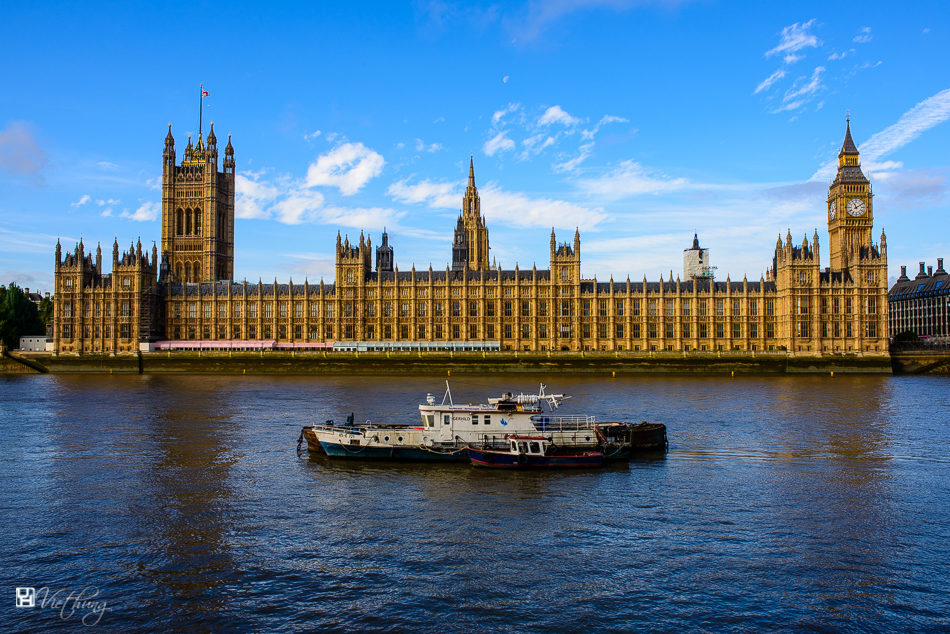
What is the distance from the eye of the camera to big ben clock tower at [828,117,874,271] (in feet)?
399

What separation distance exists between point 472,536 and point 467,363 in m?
87.2

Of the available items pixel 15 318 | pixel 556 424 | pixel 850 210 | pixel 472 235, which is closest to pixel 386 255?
pixel 472 235

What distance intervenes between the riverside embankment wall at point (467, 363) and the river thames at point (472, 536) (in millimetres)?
60325

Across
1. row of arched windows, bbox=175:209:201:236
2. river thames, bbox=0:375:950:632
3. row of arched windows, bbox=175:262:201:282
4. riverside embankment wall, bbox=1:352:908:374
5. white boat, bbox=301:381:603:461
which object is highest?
row of arched windows, bbox=175:209:201:236

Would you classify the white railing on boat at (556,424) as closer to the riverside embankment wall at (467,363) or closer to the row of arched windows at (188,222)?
the riverside embankment wall at (467,363)

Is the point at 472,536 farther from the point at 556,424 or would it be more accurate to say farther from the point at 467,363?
the point at 467,363

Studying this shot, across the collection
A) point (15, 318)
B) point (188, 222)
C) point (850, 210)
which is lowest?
point (15, 318)

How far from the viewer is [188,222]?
15588cm

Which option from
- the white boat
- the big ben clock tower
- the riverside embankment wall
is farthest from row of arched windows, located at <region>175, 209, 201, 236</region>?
the big ben clock tower

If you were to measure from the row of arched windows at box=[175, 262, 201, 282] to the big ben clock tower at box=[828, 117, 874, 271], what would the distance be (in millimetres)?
132494

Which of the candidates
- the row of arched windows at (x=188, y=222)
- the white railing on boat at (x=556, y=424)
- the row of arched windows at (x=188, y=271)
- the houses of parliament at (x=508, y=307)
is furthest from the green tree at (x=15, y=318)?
the white railing on boat at (x=556, y=424)

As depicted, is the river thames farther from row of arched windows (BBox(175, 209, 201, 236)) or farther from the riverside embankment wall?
row of arched windows (BBox(175, 209, 201, 236))

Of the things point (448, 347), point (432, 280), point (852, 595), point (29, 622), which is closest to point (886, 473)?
point (852, 595)

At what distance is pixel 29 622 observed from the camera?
19.5 meters
